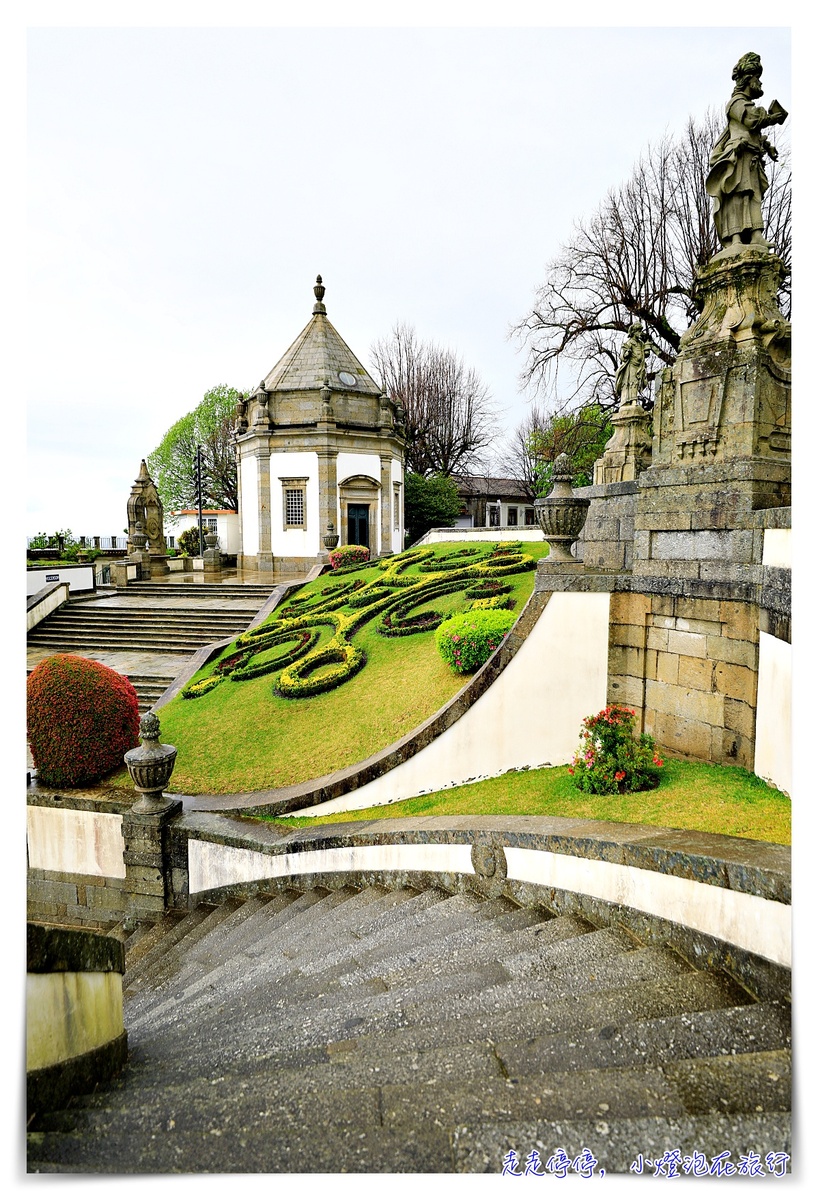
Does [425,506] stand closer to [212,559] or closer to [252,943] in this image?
[212,559]

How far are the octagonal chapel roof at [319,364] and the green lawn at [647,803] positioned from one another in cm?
2167

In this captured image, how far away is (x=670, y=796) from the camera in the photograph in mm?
4809

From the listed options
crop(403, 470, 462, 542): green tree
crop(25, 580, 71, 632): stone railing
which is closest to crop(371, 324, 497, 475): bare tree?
crop(403, 470, 462, 542): green tree

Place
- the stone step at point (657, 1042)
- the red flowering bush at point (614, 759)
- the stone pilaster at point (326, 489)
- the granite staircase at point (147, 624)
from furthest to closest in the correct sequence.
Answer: the stone pilaster at point (326, 489)
the granite staircase at point (147, 624)
the red flowering bush at point (614, 759)
the stone step at point (657, 1042)

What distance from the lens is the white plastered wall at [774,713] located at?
4195 mm

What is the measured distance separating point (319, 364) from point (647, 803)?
2436 centimetres

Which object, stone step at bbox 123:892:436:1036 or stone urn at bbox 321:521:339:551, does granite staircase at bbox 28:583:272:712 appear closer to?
stone urn at bbox 321:521:339:551

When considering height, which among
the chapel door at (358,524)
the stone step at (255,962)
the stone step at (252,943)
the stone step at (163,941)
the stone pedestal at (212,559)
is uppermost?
the chapel door at (358,524)

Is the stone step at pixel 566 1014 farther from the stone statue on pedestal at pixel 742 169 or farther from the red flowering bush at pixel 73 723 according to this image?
the red flowering bush at pixel 73 723

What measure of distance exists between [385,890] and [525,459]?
1674 inches

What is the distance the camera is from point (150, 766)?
6566mm

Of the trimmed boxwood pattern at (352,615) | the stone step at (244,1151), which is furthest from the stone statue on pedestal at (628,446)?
the stone step at (244,1151)

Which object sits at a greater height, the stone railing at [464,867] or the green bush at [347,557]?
the green bush at [347,557]

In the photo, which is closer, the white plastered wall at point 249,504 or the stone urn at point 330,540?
the stone urn at point 330,540
